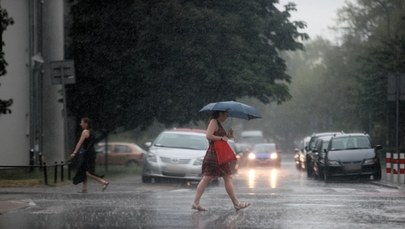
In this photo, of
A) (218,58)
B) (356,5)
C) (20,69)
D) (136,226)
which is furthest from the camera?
(356,5)

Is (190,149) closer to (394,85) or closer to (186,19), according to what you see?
(394,85)

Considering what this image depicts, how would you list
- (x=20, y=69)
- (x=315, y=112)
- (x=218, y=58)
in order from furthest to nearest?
(x=315, y=112) < (x=218, y=58) < (x=20, y=69)

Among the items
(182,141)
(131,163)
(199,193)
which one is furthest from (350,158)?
(131,163)

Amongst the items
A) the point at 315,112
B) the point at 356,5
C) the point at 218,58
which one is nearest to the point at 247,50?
the point at 218,58

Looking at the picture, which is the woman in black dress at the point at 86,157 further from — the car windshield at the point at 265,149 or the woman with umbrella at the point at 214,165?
the car windshield at the point at 265,149

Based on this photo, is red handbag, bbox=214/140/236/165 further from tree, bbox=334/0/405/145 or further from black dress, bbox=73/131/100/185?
tree, bbox=334/0/405/145

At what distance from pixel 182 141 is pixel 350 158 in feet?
19.1

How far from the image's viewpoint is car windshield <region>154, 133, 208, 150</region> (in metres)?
30.1

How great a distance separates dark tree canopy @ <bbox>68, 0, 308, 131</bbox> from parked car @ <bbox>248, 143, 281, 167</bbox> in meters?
15.6

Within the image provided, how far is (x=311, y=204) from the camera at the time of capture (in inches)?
701

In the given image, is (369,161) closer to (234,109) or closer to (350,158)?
(350,158)

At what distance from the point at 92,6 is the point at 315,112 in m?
55.5

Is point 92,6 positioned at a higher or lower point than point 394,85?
higher

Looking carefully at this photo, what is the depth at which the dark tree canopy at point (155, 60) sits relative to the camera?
41625mm
